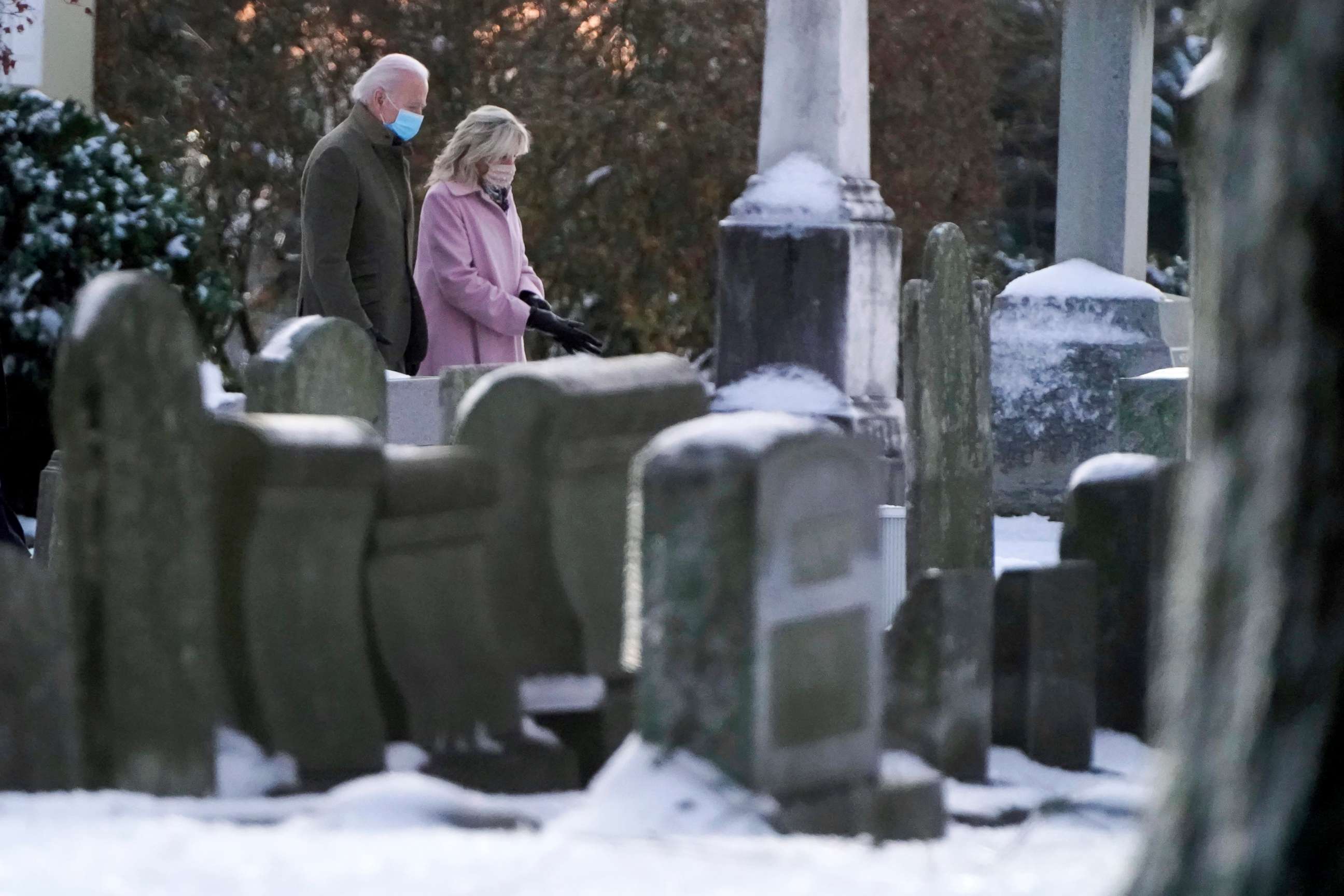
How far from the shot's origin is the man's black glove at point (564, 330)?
7961 millimetres

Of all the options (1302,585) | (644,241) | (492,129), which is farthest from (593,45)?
(1302,585)

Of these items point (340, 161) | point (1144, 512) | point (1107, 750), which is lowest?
point (1107, 750)

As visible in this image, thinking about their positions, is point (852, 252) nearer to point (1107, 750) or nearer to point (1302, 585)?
point (1107, 750)

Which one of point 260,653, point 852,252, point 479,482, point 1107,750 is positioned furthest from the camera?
point 852,252

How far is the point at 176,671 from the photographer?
456 centimetres

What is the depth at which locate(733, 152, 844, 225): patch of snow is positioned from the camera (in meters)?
11.2

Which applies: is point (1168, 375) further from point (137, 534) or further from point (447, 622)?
point (137, 534)

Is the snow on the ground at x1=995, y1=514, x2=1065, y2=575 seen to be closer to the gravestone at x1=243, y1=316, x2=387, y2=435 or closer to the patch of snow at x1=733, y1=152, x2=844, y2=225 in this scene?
the patch of snow at x1=733, y1=152, x2=844, y2=225

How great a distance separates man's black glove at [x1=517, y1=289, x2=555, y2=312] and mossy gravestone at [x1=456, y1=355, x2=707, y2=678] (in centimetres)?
267

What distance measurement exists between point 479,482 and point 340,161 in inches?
112

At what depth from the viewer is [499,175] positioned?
313 inches

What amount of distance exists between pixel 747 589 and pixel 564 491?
1025mm

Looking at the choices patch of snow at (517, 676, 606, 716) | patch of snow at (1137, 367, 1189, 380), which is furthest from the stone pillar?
patch of snow at (517, 676, 606, 716)

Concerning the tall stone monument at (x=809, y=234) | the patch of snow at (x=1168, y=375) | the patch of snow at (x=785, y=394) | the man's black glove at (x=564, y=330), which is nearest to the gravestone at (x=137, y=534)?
the man's black glove at (x=564, y=330)
